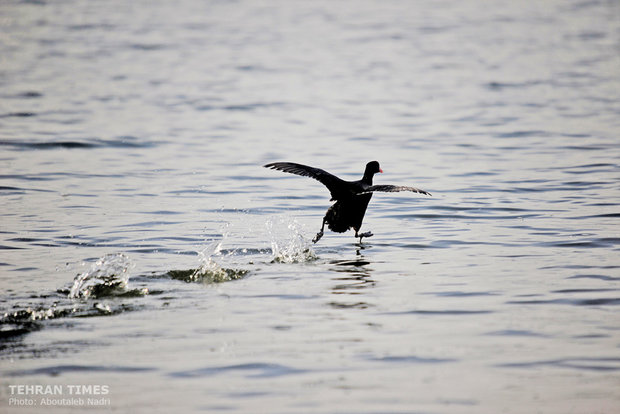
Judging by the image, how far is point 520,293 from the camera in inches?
349

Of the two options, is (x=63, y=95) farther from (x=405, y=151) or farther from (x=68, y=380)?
(x=68, y=380)

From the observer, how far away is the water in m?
6.75

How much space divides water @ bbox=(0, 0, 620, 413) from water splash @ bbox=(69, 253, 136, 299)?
0.09ft

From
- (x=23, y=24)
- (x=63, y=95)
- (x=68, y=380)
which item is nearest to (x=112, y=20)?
(x=23, y=24)

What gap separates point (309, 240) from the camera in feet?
38.0

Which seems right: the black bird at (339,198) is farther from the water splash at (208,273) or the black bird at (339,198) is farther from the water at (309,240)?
the water splash at (208,273)

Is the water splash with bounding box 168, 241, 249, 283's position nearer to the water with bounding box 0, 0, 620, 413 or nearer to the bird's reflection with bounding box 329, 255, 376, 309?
the water with bounding box 0, 0, 620, 413

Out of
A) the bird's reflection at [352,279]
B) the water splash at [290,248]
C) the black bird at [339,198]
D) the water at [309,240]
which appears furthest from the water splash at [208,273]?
the black bird at [339,198]

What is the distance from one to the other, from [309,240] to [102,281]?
3314mm

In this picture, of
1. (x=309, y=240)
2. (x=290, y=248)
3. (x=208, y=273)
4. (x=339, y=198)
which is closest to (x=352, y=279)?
(x=290, y=248)

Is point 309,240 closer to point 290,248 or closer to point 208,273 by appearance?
point 290,248

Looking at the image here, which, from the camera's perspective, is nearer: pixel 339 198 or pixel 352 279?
pixel 352 279

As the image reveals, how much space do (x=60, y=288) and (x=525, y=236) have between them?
19.0ft

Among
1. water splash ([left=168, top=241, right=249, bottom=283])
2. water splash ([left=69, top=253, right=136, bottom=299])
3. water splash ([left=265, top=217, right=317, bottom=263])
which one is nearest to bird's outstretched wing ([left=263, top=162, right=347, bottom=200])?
water splash ([left=265, top=217, right=317, bottom=263])
